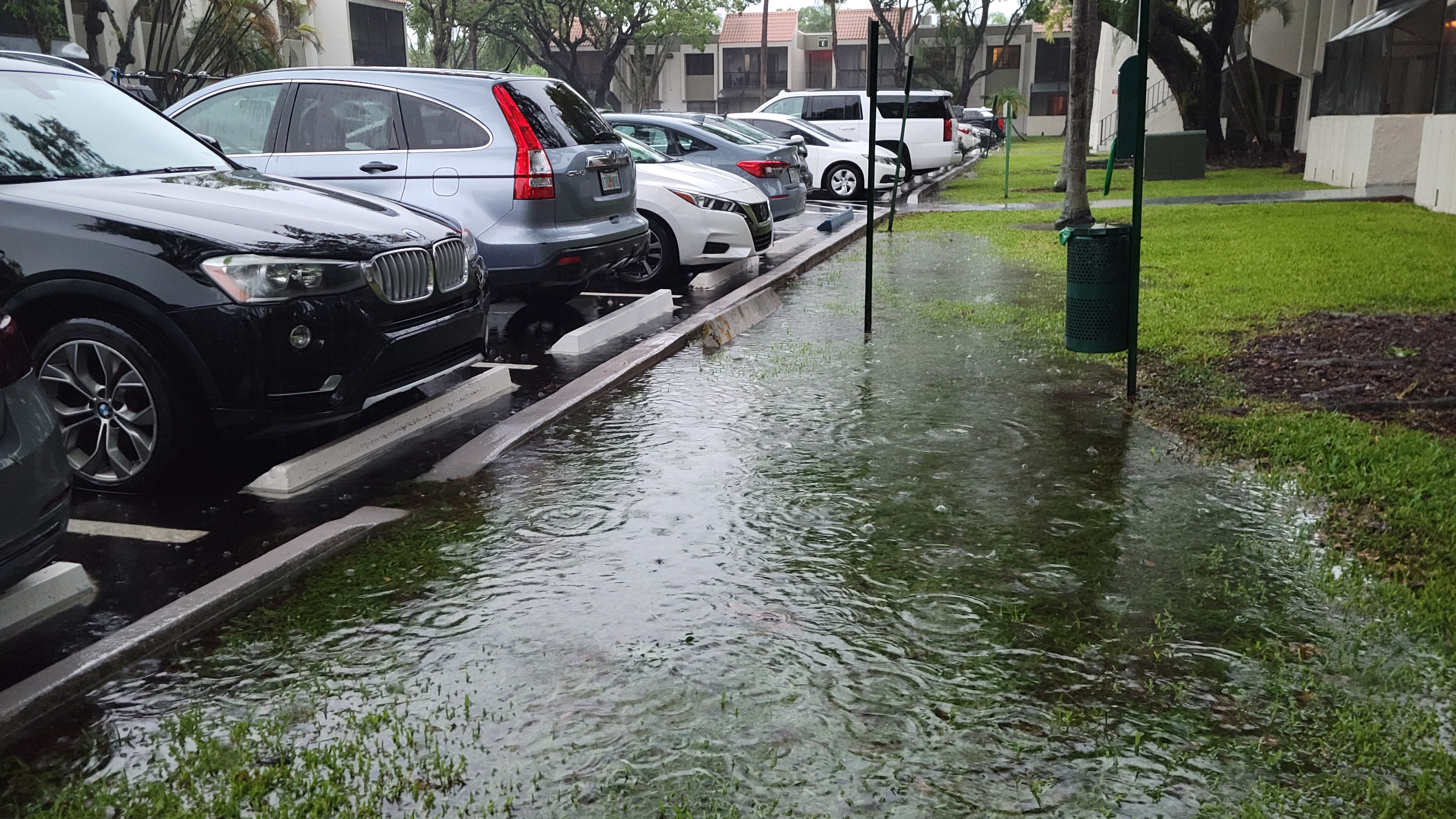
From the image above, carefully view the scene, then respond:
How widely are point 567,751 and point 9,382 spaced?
213 centimetres

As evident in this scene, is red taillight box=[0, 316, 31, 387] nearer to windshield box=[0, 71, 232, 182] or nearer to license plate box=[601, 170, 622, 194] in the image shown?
windshield box=[0, 71, 232, 182]

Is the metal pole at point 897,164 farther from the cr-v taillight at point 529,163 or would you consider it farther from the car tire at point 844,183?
the cr-v taillight at point 529,163

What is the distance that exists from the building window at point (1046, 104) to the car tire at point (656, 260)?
206ft

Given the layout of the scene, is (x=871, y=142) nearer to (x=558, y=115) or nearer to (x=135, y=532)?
(x=558, y=115)

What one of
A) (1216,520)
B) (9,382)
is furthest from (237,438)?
(1216,520)

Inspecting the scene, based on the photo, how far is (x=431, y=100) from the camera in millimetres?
Result: 8438

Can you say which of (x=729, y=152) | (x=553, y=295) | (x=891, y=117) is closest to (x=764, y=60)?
(x=891, y=117)

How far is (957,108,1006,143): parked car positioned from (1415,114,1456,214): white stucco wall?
1109 inches

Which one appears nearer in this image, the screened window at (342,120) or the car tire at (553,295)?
the screened window at (342,120)

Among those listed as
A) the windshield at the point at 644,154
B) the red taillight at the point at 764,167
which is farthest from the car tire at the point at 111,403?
the red taillight at the point at 764,167

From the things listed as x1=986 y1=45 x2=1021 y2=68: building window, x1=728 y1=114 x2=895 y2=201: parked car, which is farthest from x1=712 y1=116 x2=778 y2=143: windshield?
x1=986 y1=45 x2=1021 y2=68: building window

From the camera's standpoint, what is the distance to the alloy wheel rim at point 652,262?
38.0 feet

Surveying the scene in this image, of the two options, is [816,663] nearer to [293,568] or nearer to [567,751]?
[567,751]

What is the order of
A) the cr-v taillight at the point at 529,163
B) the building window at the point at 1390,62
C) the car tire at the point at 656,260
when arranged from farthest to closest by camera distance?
the building window at the point at 1390,62
the car tire at the point at 656,260
the cr-v taillight at the point at 529,163
